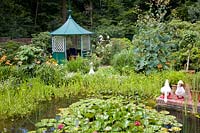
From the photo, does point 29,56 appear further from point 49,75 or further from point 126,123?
point 126,123

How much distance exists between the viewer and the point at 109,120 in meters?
4.20

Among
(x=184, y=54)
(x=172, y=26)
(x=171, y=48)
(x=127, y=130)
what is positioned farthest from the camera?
(x=172, y=26)

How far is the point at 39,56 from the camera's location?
7.35m

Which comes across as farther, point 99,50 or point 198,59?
point 99,50

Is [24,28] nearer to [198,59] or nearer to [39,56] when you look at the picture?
[39,56]

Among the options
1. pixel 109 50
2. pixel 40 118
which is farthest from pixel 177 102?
pixel 109 50

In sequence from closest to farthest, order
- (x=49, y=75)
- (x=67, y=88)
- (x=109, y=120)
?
1. (x=109, y=120)
2. (x=67, y=88)
3. (x=49, y=75)

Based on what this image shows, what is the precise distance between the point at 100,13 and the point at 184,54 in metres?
10.9

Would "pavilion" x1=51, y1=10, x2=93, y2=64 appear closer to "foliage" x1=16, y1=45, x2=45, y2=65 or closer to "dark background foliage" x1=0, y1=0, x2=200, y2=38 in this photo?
"dark background foliage" x1=0, y1=0, x2=200, y2=38

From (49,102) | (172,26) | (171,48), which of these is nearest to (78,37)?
(172,26)

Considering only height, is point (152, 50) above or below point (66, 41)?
below

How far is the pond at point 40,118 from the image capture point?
456cm

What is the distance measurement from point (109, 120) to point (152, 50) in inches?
157

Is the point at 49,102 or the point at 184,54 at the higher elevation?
the point at 184,54
